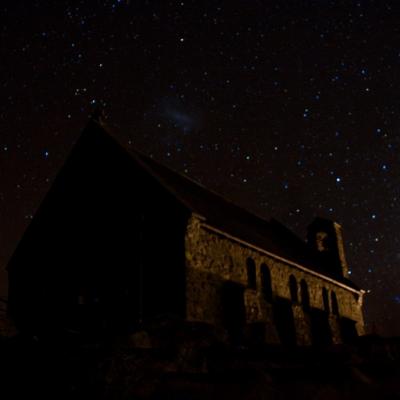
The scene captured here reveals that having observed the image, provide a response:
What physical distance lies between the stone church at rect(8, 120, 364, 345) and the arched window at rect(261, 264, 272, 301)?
0.05m

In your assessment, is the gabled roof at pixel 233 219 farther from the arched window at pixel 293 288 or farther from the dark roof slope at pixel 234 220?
the arched window at pixel 293 288

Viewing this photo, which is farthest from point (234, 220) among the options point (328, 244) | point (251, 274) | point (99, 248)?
point (328, 244)

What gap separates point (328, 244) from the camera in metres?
35.2

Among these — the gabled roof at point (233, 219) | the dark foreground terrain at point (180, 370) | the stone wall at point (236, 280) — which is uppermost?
the gabled roof at point (233, 219)

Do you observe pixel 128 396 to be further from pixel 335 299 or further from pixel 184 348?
→ pixel 335 299

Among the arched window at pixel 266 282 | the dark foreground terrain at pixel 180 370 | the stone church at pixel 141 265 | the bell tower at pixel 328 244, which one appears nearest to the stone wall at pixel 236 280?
the stone church at pixel 141 265

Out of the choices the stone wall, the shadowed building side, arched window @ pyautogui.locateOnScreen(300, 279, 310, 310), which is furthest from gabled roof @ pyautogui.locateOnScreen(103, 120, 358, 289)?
the shadowed building side

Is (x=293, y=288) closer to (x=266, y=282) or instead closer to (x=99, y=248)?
(x=266, y=282)

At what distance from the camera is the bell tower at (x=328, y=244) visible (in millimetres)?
33344

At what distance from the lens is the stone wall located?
18750mm

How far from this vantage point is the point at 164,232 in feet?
64.3

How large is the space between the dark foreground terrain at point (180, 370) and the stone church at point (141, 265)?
6.36 meters

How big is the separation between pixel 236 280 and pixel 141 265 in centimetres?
432

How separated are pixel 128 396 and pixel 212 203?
62.8 ft
